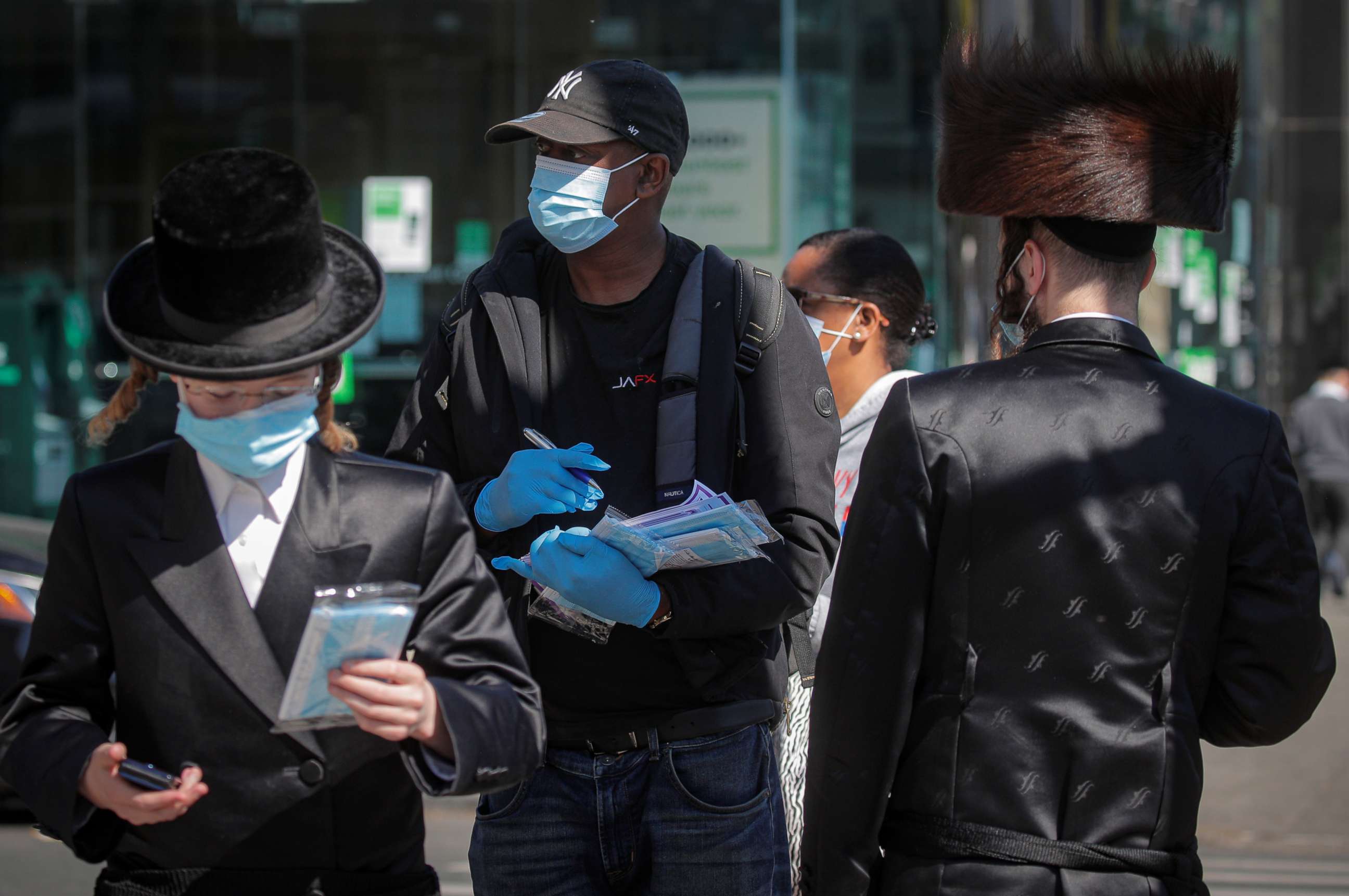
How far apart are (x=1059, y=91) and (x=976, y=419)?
20.4 inches

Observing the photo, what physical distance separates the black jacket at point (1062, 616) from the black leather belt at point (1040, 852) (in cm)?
1

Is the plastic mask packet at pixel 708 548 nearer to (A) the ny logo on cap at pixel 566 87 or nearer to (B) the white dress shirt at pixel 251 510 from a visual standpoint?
(B) the white dress shirt at pixel 251 510

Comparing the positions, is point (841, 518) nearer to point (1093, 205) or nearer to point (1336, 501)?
point (1093, 205)

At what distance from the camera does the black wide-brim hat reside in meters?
1.91

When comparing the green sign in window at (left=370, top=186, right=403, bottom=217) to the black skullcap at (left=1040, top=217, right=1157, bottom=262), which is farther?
the green sign in window at (left=370, top=186, right=403, bottom=217)

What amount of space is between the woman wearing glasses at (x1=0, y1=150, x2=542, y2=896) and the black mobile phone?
0.02m

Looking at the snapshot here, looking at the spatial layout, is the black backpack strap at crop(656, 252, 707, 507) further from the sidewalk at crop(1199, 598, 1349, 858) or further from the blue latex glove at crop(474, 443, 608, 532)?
the sidewalk at crop(1199, 598, 1349, 858)

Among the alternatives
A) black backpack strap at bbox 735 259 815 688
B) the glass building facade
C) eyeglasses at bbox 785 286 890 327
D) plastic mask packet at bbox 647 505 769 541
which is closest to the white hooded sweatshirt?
eyeglasses at bbox 785 286 890 327

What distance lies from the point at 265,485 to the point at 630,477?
0.82 m

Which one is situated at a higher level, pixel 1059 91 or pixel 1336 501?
pixel 1059 91

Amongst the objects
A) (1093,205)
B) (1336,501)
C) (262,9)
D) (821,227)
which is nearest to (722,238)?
(821,227)

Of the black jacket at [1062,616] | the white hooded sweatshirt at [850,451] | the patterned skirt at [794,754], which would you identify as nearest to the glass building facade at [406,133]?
the white hooded sweatshirt at [850,451]

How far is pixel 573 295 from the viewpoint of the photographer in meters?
2.89

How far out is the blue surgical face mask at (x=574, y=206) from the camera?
2.82m
